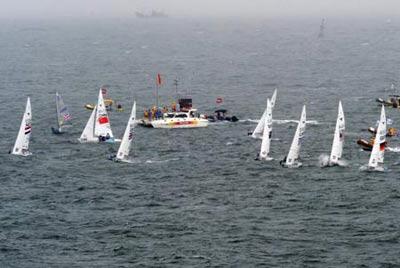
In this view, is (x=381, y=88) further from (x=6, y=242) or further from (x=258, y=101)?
(x=6, y=242)

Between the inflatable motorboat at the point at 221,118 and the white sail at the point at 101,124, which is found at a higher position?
the white sail at the point at 101,124

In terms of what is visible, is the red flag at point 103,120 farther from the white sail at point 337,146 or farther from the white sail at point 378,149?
the white sail at point 378,149

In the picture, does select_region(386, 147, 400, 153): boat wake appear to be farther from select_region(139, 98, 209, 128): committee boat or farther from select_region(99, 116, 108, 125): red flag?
select_region(99, 116, 108, 125): red flag

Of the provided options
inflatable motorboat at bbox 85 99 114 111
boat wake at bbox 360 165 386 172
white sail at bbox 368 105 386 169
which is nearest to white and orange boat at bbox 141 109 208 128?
inflatable motorboat at bbox 85 99 114 111

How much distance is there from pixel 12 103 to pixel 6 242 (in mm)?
95671

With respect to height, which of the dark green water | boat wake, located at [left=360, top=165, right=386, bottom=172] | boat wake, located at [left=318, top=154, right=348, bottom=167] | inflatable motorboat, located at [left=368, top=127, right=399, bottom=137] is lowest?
the dark green water

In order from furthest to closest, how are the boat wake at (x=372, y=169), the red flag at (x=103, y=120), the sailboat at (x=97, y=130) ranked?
the red flag at (x=103, y=120)
the sailboat at (x=97, y=130)
the boat wake at (x=372, y=169)

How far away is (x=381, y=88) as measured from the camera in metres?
200

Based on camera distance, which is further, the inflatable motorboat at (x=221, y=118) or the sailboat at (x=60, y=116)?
the inflatable motorboat at (x=221, y=118)

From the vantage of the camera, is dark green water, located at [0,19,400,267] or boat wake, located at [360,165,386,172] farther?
boat wake, located at [360,165,386,172]

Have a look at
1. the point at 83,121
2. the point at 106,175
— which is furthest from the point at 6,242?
the point at 83,121

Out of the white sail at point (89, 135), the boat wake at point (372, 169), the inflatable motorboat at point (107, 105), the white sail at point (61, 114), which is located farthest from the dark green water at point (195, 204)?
the inflatable motorboat at point (107, 105)

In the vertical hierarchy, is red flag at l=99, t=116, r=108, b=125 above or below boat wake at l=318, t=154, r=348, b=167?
above

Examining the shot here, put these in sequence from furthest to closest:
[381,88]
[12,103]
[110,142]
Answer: [381,88], [12,103], [110,142]
